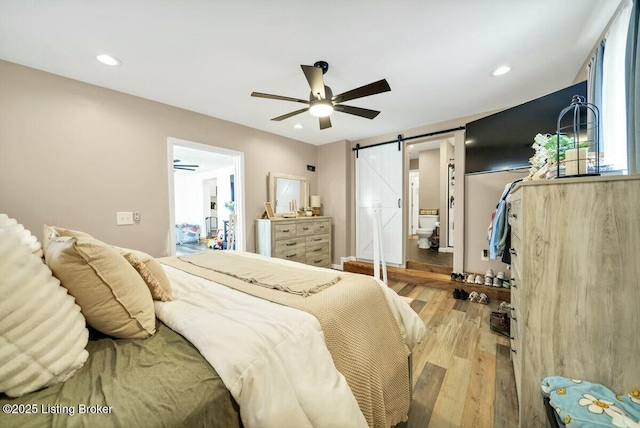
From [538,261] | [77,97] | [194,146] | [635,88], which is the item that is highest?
[77,97]

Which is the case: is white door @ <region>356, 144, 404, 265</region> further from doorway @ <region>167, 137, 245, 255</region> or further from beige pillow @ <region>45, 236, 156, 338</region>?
beige pillow @ <region>45, 236, 156, 338</region>

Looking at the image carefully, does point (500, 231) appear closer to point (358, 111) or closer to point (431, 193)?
point (358, 111)

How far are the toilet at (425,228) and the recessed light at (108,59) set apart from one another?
5.43m

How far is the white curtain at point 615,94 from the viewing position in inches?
58.5

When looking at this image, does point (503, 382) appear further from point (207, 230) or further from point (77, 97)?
point (207, 230)

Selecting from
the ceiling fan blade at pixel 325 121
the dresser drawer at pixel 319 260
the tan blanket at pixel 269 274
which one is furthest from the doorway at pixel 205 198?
the ceiling fan blade at pixel 325 121

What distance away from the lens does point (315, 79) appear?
1771 mm

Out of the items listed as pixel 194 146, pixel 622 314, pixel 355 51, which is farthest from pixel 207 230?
pixel 622 314

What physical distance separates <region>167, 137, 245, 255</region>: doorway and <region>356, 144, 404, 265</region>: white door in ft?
7.26

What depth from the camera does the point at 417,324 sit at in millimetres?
1447

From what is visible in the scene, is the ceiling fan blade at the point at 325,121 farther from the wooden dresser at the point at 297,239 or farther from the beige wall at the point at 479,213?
the beige wall at the point at 479,213

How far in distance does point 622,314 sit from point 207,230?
8.30m

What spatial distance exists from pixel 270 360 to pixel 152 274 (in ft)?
2.43

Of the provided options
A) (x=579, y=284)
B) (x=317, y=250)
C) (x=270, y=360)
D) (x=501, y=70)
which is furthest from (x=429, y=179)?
(x=270, y=360)
